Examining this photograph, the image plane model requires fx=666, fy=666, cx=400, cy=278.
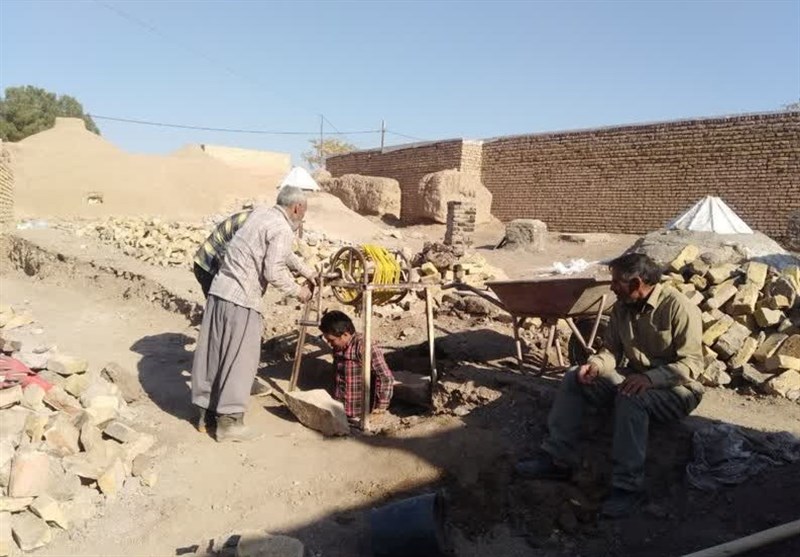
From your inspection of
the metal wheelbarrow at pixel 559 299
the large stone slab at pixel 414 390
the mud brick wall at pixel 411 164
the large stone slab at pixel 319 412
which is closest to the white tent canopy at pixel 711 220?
the metal wheelbarrow at pixel 559 299

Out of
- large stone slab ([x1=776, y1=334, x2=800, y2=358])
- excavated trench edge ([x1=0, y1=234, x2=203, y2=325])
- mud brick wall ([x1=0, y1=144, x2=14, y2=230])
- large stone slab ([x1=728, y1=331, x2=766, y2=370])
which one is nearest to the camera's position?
large stone slab ([x1=776, y1=334, x2=800, y2=358])

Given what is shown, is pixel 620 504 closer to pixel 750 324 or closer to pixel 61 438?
pixel 750 324

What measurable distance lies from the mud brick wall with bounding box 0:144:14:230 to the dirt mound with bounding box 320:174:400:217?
11.0 m

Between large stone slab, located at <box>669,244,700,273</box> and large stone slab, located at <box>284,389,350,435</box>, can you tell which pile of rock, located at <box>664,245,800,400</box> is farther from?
large stone slab, located at <box>284,389,350,435</box>

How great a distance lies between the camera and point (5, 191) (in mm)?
13633

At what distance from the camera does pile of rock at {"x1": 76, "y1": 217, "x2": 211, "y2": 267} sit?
1165cm

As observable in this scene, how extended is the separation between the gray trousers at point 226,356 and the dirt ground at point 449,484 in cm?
31

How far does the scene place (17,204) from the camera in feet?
74.5

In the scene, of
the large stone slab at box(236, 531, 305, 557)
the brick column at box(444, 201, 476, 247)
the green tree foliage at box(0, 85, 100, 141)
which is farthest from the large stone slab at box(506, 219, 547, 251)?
the green tree foliage at box(0, 85, 100, 141)

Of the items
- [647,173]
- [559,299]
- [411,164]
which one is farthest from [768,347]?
[411,164]

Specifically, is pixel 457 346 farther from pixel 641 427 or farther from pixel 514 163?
pixel 514 163

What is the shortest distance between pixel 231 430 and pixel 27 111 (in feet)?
137

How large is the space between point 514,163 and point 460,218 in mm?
4957

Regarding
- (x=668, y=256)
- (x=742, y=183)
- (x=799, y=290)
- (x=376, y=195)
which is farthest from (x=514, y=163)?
(x=799, y=290)
